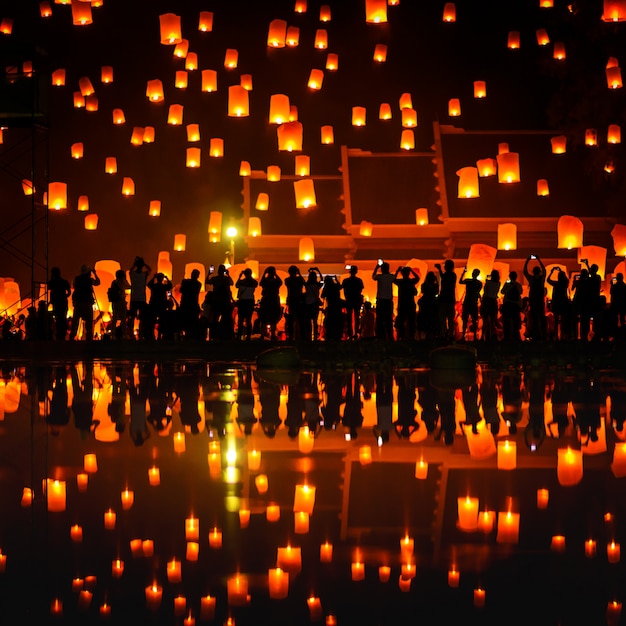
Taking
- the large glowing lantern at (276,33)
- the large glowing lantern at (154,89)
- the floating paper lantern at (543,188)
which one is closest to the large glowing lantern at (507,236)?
the floating paper lantern at (543,188)

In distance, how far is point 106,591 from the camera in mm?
2979

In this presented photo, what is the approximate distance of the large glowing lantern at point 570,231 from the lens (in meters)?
25.5

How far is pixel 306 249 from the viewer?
27.4 meters

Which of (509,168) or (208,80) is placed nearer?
(509,168)

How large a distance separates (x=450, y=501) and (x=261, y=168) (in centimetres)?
2770

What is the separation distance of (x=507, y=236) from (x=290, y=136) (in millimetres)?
6040

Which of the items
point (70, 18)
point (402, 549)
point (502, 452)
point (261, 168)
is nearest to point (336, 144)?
point (261, 168)

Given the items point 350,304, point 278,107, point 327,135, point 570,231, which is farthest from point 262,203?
point 350,304

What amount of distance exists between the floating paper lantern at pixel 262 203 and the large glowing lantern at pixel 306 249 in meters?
1.91

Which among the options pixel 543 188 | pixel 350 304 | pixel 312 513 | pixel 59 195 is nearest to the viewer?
pixel 312 513

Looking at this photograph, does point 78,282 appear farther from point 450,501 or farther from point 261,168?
point 261,168

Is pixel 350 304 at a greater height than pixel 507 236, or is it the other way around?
pixel 507 236

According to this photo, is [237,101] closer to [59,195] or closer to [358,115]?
[358,115]

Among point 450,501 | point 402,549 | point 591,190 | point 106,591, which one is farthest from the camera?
point 591,190
